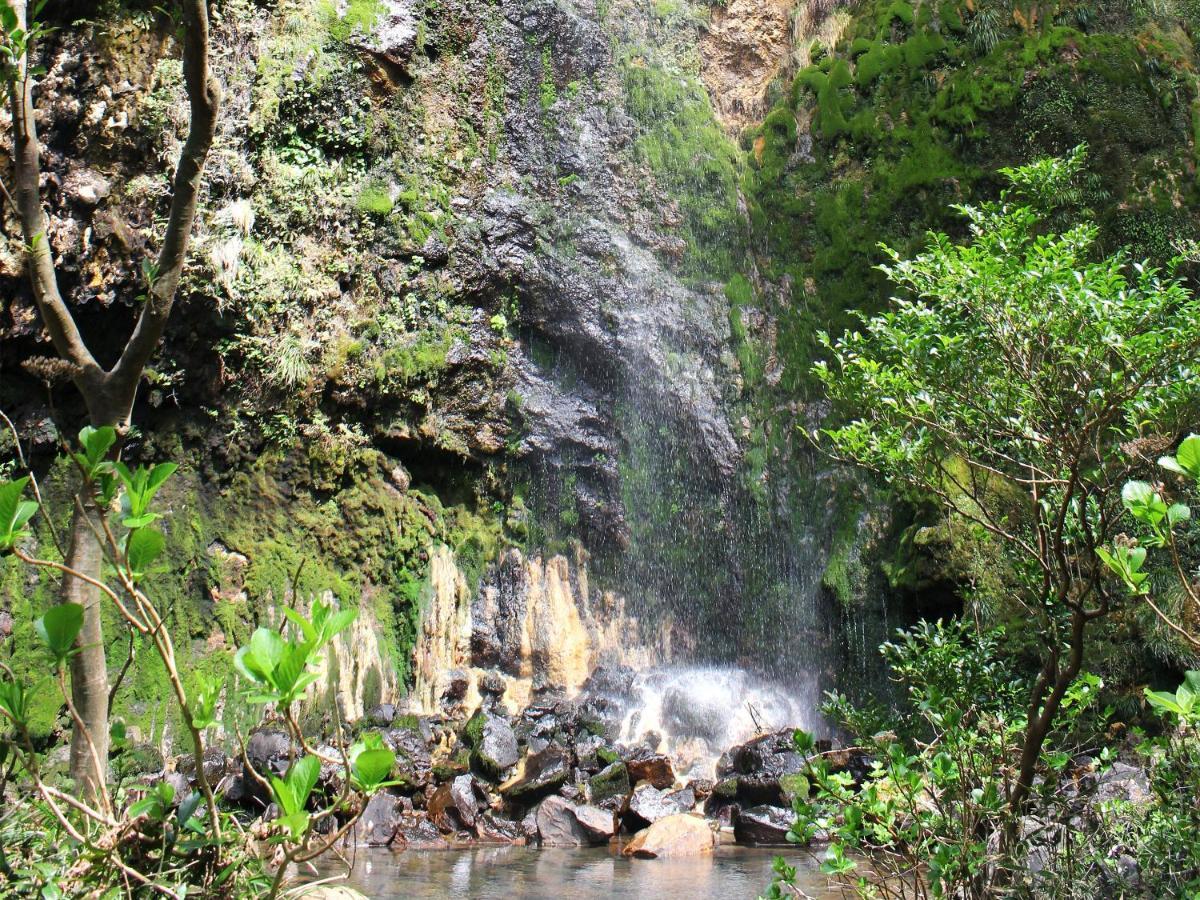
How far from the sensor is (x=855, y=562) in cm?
1165

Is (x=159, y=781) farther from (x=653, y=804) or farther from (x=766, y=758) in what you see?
(x=766, y=758)

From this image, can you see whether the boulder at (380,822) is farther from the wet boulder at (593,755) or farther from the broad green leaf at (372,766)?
the broad green leaf at (372,766)

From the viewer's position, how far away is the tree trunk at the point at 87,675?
2.20m

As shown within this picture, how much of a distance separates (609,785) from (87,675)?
7.28 metres

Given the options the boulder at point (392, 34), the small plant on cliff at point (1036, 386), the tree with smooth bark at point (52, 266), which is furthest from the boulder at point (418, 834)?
the boulder at point (392, 34)

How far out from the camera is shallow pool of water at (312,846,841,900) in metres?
6.12

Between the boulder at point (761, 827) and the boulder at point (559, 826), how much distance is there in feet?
4.51

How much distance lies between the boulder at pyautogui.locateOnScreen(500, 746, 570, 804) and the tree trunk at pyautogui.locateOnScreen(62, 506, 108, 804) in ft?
22.2

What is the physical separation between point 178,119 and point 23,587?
5.28 meters

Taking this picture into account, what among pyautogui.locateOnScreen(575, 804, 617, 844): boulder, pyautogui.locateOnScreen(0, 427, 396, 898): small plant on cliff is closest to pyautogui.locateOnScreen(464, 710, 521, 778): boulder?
pyautogui.locateOnScreen(575, 804, 617, 844): boulder

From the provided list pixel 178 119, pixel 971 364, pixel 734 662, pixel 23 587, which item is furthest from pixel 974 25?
pixel 23 587

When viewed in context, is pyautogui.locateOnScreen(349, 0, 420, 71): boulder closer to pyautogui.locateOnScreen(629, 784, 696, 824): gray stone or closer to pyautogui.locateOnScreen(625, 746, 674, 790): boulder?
pyautogui.locateOnScreen(625, 746, 674, 790): boulder

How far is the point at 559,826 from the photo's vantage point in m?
8.19

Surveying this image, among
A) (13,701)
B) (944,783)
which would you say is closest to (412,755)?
(944,783)
